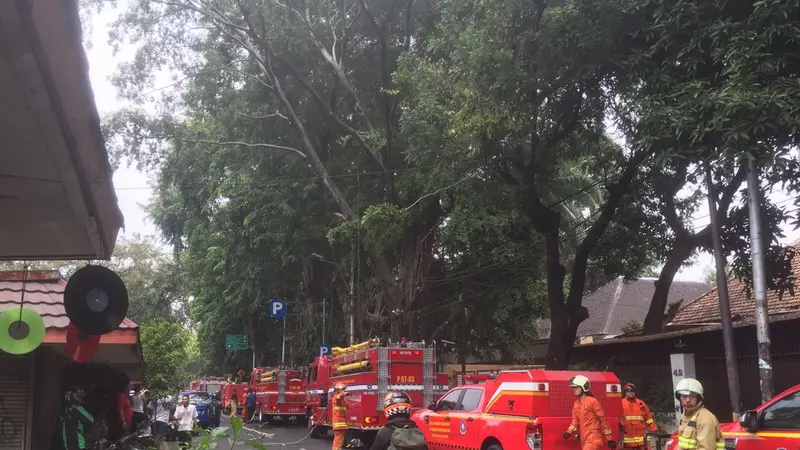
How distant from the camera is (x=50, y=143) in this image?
2.71m

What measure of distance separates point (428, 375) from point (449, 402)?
4.91m

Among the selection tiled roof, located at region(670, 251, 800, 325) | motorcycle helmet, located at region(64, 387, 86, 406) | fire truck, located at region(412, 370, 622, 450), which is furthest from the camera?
tiled roof, located at region(670, 251, 800, 325)

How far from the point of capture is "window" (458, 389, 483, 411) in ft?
37.2

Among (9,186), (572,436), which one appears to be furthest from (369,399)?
(9,186)

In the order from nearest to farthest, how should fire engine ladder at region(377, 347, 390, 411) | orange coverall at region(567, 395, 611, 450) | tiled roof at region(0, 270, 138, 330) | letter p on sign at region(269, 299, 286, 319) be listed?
tiled roof at region(0, 270, 138, 330)
orange coverall at region(567, 395, 611, 450)
fire engine ladder at region(377, 347, 390, 411)
letter p on sign at region(269, 299, 286, 319)

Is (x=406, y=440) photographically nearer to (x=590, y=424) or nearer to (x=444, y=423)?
(x=590, y=424)

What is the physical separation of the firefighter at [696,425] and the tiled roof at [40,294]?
600cm

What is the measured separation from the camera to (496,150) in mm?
16812

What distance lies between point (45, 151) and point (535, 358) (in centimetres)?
3300

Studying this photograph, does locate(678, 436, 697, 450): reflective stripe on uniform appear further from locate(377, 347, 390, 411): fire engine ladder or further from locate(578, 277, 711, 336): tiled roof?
locate(578, 277, 711, 336): tiled roof

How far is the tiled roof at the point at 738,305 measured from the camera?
1748cm

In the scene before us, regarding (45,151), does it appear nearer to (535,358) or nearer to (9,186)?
(9,186)

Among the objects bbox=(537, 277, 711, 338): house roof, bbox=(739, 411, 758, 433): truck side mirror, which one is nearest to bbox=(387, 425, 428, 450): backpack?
bbox=(739, 411, 758, 433): truck side mirror

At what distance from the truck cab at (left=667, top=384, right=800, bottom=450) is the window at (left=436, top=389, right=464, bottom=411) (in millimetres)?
5387
